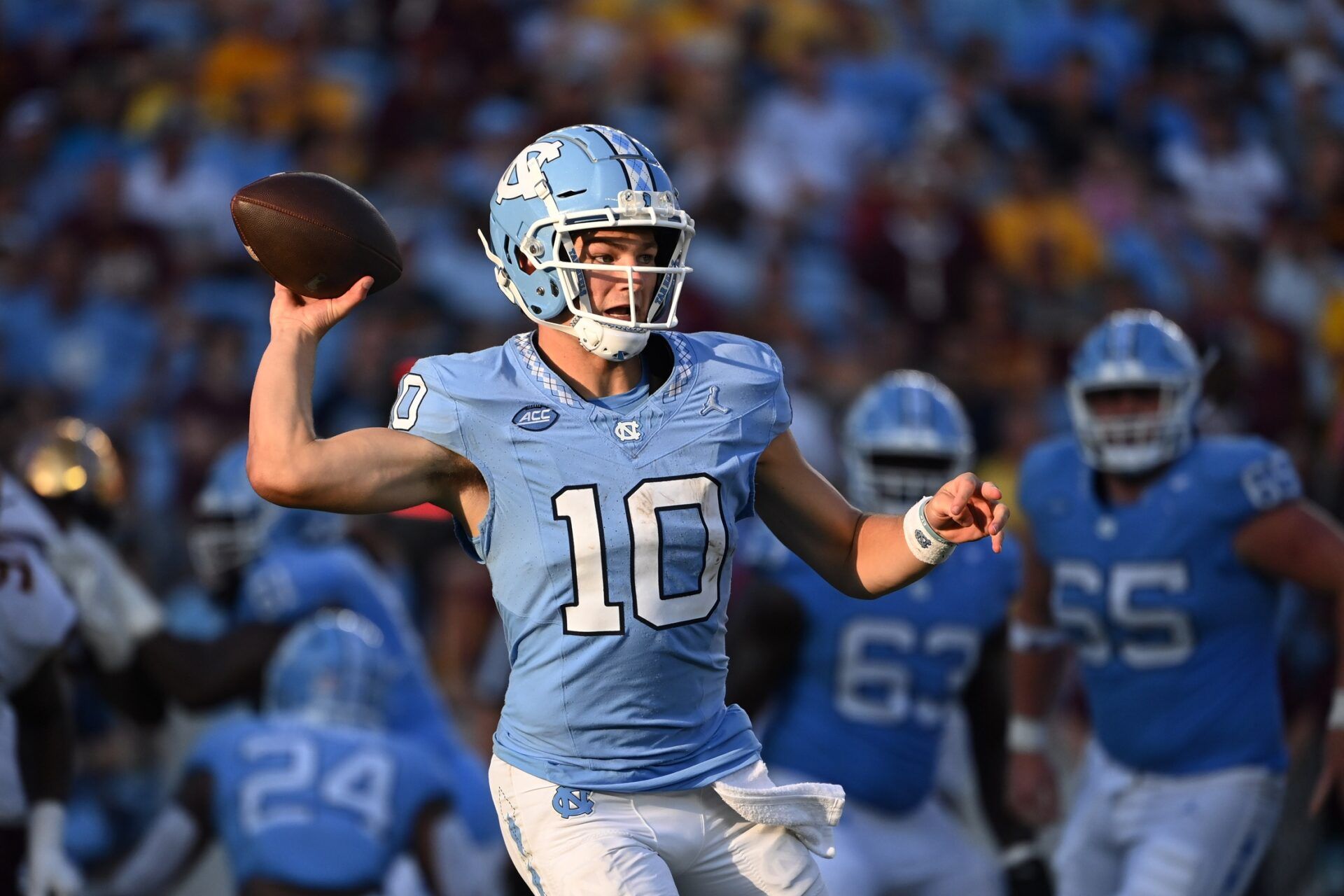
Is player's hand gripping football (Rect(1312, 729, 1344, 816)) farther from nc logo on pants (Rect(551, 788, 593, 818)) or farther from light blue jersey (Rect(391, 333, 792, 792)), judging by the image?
nc logo on pants (Rect(551, 788, 593, 818))

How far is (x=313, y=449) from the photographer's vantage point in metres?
2.95

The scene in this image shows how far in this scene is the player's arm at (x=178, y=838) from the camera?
213 inches

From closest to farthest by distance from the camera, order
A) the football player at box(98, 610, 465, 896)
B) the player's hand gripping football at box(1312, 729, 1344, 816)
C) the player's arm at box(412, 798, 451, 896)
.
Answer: the player's hand gripping football at box(1312, 729, 1344, 816), the football player at box(98, 610, 465, 896), the player's arm at box(412, 798, 451, 896)

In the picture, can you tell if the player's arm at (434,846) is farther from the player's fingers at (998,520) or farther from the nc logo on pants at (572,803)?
the player's fingers at (998,520)

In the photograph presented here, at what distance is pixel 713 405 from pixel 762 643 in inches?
79.4

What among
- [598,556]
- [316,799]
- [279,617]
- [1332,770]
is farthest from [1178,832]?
[279,617]

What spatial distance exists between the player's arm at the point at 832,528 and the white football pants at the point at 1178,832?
1.98m

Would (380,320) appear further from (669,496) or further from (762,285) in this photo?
(669,496)

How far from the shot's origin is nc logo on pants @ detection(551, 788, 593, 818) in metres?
3.09

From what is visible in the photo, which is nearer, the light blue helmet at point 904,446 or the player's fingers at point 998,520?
the player's fingers at point 998,520

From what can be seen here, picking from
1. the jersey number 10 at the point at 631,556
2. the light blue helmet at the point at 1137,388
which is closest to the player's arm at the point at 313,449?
the jersey number 10 at the point at 631,556

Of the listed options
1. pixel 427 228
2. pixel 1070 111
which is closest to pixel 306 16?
pixel 427 228

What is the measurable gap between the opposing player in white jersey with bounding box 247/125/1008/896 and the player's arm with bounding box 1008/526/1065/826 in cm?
238

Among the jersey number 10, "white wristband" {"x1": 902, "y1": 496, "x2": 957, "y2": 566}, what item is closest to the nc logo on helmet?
the jersey number 10
